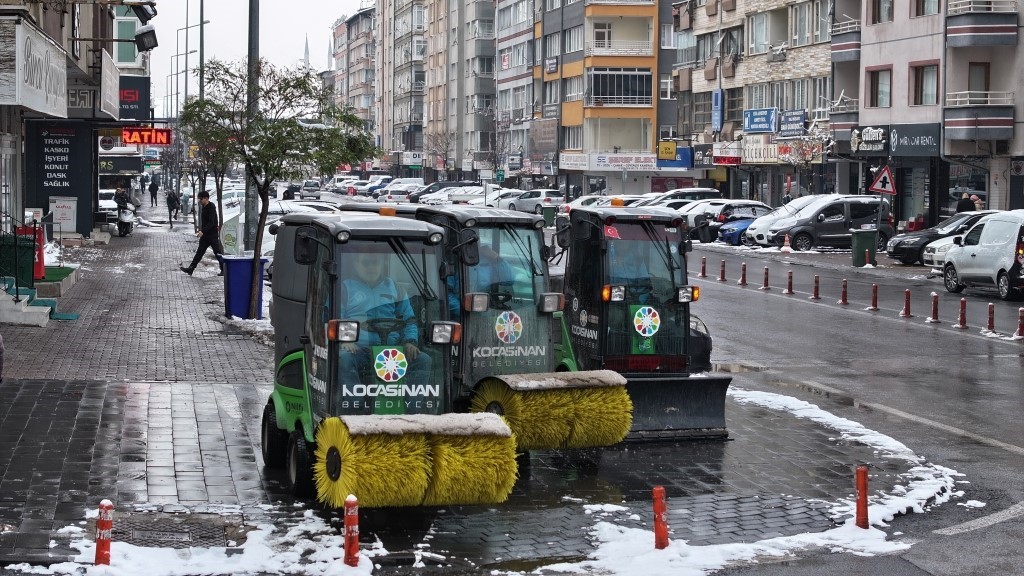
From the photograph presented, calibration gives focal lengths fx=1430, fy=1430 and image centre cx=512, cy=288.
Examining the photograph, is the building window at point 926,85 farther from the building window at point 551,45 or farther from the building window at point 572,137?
the building window at point 551,45

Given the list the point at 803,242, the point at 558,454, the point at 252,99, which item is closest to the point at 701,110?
the point at 803,242

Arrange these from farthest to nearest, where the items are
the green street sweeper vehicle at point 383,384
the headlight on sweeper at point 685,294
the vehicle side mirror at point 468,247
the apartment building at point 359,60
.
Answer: the apartment building at point 359,60 → the headlight on sweeper at point 685,294 → the vehicle side mirror at point 468,247 → the green street sweeper vehicle at point 383,384

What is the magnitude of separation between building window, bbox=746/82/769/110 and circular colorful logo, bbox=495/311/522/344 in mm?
50430

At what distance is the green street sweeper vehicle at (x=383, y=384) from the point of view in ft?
31.4

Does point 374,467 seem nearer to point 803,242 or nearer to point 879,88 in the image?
point 803,242

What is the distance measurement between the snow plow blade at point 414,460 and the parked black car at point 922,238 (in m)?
28.3

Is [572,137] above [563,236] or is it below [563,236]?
above

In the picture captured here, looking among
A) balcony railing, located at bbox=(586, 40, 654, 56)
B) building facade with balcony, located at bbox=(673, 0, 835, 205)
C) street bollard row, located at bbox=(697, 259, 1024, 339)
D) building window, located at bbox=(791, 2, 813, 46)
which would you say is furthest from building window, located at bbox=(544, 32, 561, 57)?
street bollard row, located at bbox=(697, 259, 1024, 339)

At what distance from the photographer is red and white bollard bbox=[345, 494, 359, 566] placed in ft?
27.8

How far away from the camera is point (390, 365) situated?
1038 centimetres

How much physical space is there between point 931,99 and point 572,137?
1528 inches

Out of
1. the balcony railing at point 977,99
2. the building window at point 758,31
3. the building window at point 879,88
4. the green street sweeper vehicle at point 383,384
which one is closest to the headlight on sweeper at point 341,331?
the green street sweeper vehicle at point 383,384

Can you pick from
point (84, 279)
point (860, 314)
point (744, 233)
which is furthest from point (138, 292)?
point (744, 233)

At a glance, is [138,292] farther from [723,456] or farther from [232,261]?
[723,456]
